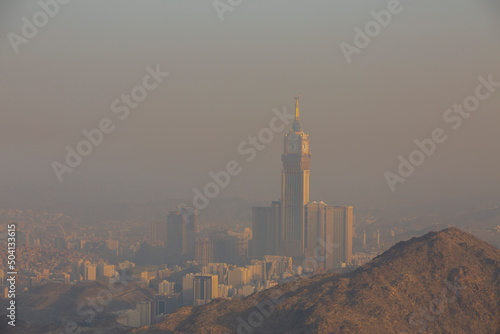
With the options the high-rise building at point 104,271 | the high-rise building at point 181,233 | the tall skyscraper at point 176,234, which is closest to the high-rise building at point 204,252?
the high-rise building at point 181,233

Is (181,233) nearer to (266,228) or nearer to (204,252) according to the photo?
(204,252)

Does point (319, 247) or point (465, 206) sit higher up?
point (465, 206)

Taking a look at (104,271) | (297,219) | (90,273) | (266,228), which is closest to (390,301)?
(104,271)

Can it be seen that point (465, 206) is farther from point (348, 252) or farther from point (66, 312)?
point (66, 312)

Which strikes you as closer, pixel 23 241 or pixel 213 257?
pixel 213 257

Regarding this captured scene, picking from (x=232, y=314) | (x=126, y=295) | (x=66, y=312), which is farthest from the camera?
(x=126, y=295)

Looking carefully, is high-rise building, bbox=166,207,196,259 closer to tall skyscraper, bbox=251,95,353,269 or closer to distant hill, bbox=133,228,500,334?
tall skyscraper, bbox=251,95,353,269

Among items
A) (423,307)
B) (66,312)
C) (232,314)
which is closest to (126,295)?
(66,312)
